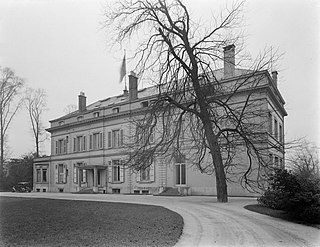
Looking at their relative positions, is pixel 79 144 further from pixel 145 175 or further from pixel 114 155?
pixel 145 175

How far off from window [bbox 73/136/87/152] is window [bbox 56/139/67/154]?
1843 millimetres

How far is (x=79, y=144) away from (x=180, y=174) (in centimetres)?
1464

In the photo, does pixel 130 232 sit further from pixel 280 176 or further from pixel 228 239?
pixel 280 176

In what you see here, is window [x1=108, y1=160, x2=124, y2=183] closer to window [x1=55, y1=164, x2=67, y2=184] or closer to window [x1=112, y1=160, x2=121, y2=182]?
window [x1=112, y1=160, x2=121, y2=182]

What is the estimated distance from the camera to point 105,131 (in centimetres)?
3581

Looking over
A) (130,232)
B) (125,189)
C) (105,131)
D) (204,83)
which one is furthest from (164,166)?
(130,232)

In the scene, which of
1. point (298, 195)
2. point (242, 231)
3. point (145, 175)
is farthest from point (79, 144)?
point (242, 231)

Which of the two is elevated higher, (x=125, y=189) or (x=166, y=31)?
(x=166, y=31)

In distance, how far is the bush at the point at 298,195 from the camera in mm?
11273

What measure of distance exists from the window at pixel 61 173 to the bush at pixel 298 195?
31.0 metres

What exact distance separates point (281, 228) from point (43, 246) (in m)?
6.41

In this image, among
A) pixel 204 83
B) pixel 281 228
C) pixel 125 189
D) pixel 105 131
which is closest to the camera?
pixel 281 228

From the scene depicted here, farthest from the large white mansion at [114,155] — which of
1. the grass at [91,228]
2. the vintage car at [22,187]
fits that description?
the grass at [91,228]

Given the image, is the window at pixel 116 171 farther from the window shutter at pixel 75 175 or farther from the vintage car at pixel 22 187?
the vintage car at pixel 22 187
